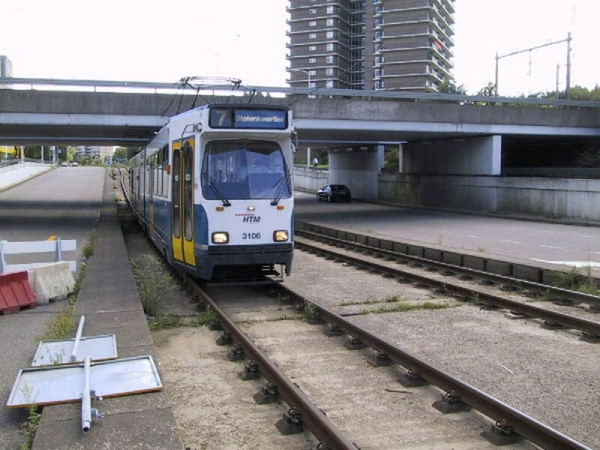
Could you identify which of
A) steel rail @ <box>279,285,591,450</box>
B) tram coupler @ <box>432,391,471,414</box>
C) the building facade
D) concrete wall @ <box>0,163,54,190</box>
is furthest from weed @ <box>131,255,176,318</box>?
the building facade

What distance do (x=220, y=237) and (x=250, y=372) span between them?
3.80 metres

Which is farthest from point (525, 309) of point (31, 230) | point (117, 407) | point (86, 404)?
point (31, 230)

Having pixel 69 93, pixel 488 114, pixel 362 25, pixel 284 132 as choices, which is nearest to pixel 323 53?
pixel 362 25

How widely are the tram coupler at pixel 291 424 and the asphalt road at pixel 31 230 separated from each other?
2124 millimetres

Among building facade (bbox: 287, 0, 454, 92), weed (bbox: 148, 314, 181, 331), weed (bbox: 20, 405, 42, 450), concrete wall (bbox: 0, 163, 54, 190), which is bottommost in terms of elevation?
weed (bbox: 148, 314, 181, 331)

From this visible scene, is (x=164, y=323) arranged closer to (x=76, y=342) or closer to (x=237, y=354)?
(x=237, y=354)

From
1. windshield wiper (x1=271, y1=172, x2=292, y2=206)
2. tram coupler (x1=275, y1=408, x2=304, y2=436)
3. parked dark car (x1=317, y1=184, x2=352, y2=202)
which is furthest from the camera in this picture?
parked dark car (x1=317, y1=184, x2=352, y2=202)

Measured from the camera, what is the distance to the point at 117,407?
524 centimetres

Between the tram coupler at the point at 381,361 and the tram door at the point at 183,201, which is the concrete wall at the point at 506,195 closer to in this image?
the tram door at the point at 183,201

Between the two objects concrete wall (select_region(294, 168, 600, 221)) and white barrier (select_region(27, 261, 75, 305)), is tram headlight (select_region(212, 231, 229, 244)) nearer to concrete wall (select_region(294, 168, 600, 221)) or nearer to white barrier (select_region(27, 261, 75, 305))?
white barrier (select_region(27, 261, 75, 305))

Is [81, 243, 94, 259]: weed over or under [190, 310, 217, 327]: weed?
over

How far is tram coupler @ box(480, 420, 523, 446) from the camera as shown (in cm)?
502

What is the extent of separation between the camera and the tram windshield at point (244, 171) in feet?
34.1

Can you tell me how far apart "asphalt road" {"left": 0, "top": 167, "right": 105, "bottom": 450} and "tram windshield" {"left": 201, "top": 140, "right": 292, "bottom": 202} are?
3291 millimetres
